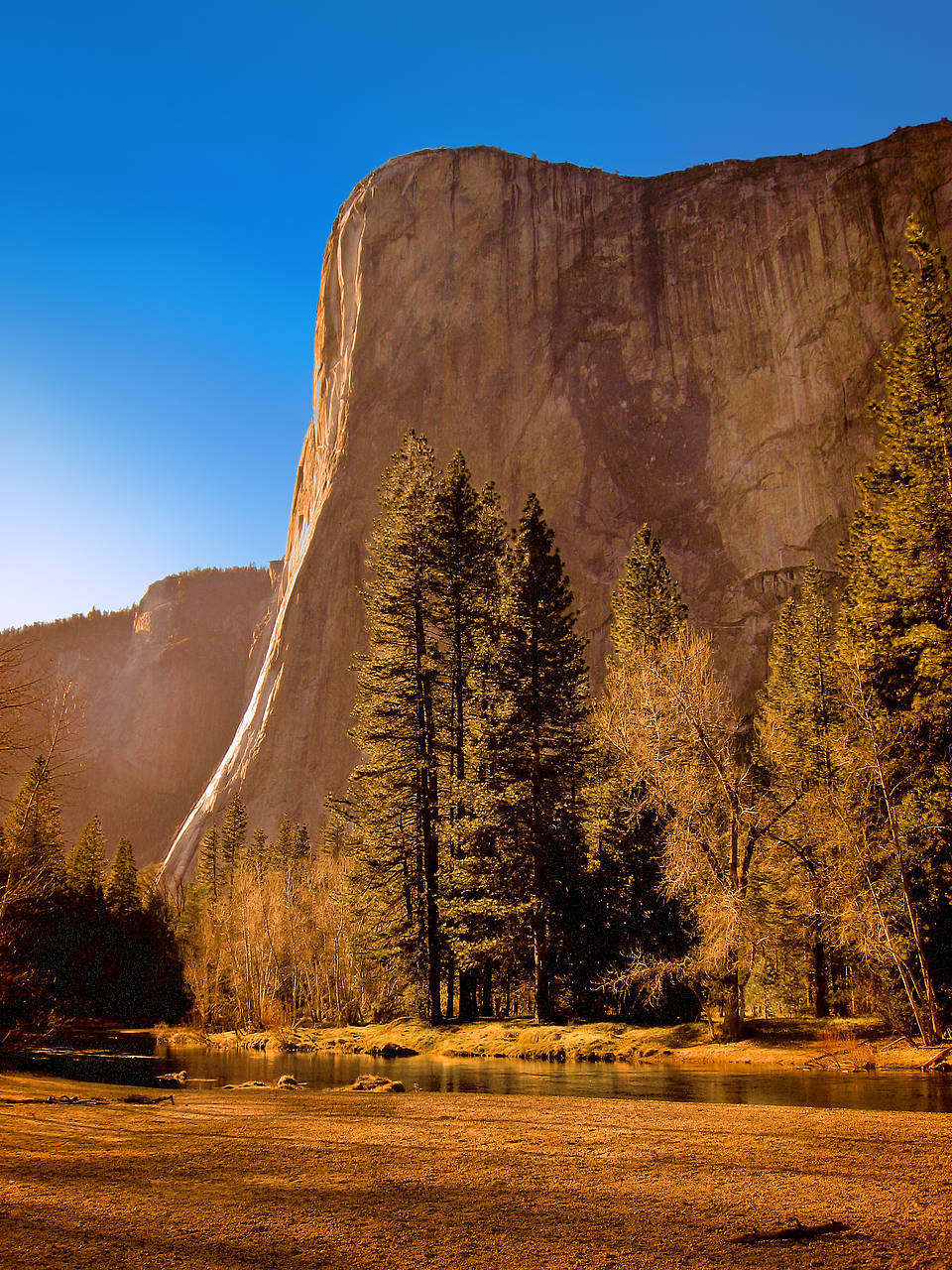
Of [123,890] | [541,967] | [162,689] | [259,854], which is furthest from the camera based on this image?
[162,689]

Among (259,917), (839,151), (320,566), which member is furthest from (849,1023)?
(839,151)

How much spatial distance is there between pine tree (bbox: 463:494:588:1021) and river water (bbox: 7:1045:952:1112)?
4.64m

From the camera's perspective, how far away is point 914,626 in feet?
58.7

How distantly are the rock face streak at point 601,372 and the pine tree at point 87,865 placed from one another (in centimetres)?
2342

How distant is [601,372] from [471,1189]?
96792mm

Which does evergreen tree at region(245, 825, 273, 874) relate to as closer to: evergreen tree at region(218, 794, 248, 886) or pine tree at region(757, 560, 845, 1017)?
evergreen tree at region(218, 794, 248, 886)

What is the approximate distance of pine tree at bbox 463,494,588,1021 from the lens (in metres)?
24.2

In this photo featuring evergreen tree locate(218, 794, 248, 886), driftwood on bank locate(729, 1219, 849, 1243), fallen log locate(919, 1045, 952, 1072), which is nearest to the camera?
driftwood on bank locate(729, 1219, 849, 1243)

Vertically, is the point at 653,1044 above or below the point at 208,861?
below

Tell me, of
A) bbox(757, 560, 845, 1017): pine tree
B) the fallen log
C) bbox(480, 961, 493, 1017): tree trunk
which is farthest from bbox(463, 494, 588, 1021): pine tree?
the fallen log

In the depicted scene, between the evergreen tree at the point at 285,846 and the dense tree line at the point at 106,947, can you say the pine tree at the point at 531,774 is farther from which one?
the evergreen tree at the point at 285,846

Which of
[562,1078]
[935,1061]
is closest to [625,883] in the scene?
[562,1078]

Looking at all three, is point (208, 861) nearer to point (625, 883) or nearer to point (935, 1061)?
point (625, 883)

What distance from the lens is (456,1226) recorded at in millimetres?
4988
